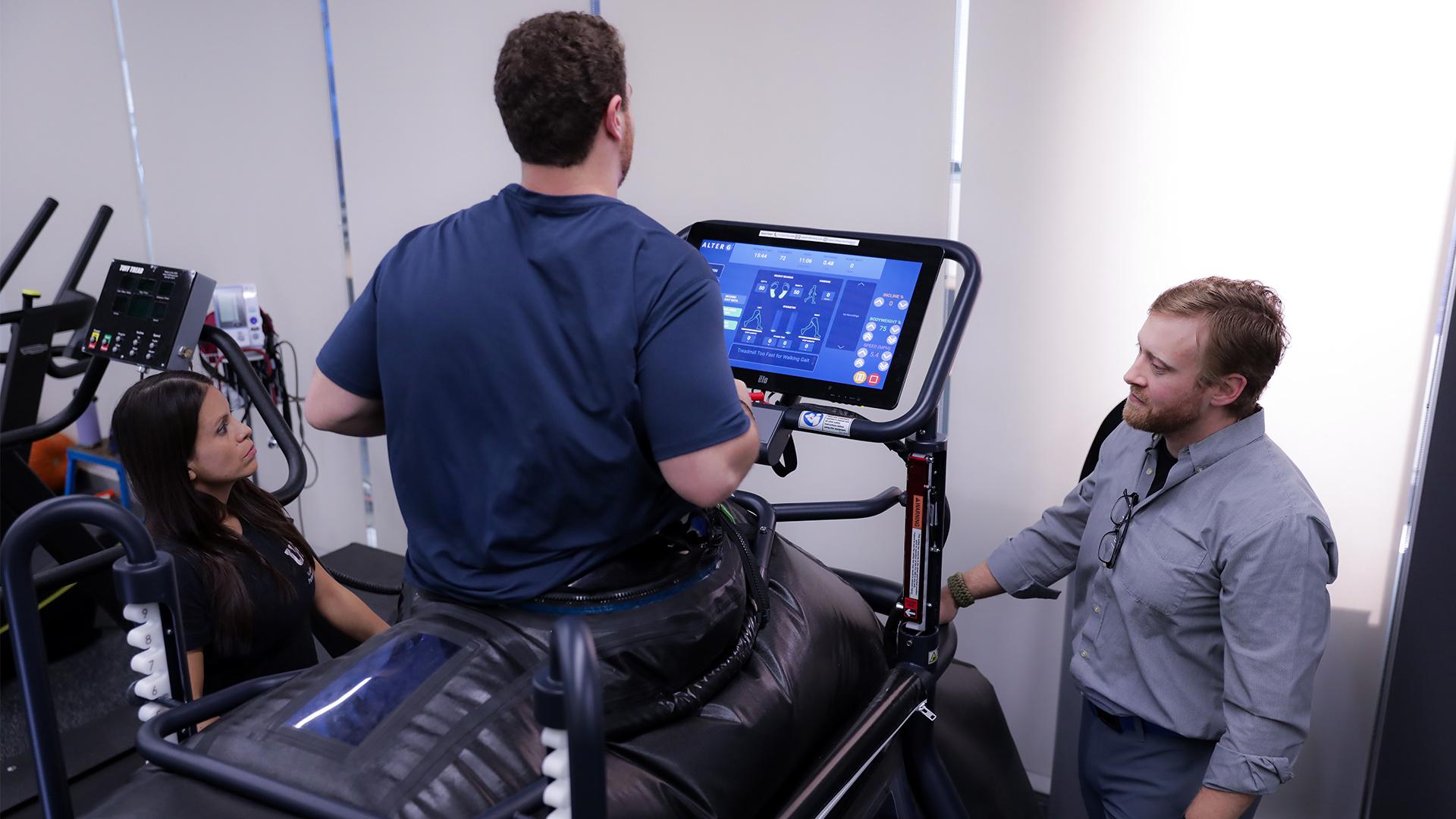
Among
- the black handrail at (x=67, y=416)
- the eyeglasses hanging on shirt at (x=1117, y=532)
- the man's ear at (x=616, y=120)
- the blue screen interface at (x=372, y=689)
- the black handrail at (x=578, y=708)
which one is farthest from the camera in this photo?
the black handrail at (x=67, y=416)

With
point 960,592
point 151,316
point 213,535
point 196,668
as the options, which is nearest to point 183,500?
point 213,535

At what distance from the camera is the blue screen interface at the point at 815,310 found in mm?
1754

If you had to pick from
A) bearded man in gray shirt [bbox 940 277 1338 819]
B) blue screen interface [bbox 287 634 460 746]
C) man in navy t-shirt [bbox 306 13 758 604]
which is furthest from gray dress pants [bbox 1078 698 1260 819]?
blue screen interface [bbox 287 634 460 746]

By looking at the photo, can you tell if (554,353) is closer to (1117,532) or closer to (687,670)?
(687,670)

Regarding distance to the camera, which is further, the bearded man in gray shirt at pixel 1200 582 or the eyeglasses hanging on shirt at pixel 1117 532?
the eyeglasses hanging on shirt at pixel 1117 532

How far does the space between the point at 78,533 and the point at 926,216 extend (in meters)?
3.00

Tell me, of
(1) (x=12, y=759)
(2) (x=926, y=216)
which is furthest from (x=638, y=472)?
(1) (x=12, y=759)

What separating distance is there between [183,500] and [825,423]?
1.29 meters

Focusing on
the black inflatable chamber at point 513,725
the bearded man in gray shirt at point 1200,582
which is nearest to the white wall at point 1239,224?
the bearded man in gray shirt at point 1200,582

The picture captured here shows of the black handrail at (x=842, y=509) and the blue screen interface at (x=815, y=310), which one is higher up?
the blue screen interface at (x=815, y=310)

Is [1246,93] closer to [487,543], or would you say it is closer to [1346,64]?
[1346,64]

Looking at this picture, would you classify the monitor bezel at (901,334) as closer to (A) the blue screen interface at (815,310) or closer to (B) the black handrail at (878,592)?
(A) the blue screen interface at (815,310)

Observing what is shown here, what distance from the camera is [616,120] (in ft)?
Result: 4.25

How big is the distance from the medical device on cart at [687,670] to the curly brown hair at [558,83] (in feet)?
1.87
